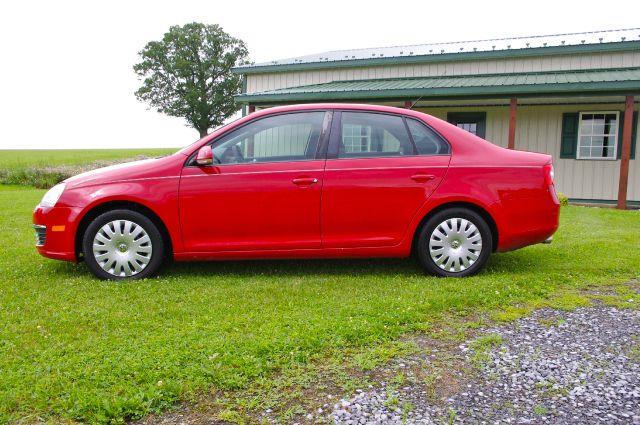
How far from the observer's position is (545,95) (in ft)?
42.3

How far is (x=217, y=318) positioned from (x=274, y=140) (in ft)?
6.76

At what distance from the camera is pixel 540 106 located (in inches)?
572

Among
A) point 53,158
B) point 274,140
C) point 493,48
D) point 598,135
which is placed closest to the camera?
point 274,140

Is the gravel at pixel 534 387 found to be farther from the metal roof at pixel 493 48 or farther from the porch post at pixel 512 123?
the metal roof at pixel 493 48

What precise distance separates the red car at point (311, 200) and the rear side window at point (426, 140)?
0.05 ft

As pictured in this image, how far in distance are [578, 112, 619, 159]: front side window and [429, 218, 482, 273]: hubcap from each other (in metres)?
10.3

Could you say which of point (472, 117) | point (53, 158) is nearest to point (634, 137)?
point (472, 117)

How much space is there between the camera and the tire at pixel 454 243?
5332mm

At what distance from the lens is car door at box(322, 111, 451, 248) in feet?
17.2

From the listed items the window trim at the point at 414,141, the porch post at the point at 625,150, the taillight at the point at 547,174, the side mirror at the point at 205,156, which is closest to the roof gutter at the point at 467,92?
the porch post at the point at 625,150

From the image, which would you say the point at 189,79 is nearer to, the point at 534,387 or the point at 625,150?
the point at 625,150

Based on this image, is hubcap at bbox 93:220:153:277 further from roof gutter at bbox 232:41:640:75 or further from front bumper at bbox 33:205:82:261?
roof gutter at bbox 232:41:640:75

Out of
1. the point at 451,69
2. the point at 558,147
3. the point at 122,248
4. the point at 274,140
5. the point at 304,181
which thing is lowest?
the point at 122,248

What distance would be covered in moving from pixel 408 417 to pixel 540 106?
13518 millimetres
